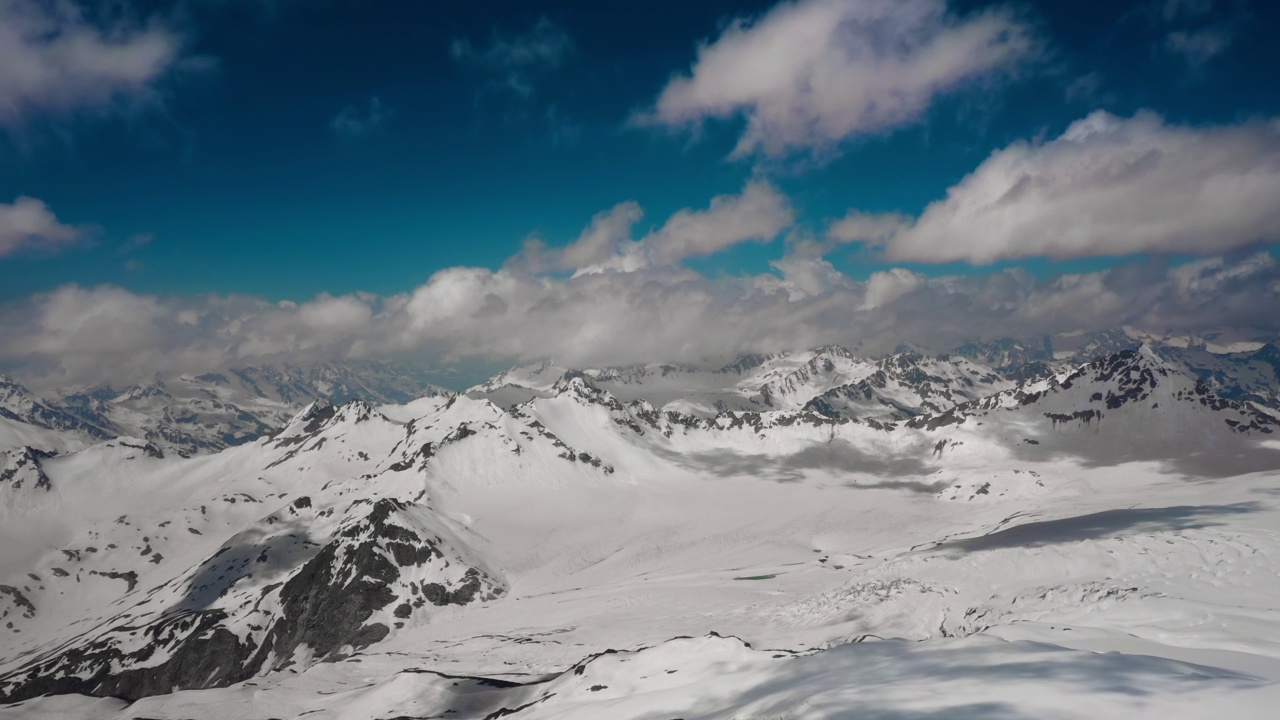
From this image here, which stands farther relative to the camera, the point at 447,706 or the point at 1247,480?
the point at 1247,480

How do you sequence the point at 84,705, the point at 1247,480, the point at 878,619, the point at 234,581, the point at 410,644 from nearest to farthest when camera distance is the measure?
the point at 878,619 → the point at 84,705 → the point at 410,644 → the point at 1247,480 → the point at 234,581

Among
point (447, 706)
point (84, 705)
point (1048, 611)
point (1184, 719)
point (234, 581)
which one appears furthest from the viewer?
point (234, 581)

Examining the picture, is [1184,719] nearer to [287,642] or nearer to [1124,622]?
[1124,622]

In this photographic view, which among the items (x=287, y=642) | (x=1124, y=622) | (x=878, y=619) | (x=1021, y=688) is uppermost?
(x=1021, y=688)

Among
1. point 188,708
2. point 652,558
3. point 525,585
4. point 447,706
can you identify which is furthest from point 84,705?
point 652,558

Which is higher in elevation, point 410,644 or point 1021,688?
point 1021,688

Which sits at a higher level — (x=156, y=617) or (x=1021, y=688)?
(x=1021, y=688)

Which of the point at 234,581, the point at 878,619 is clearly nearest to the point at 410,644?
the point at 878,619

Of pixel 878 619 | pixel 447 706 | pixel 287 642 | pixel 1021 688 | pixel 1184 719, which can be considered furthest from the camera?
pixel 287 642

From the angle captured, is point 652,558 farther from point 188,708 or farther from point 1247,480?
point 1247,480
